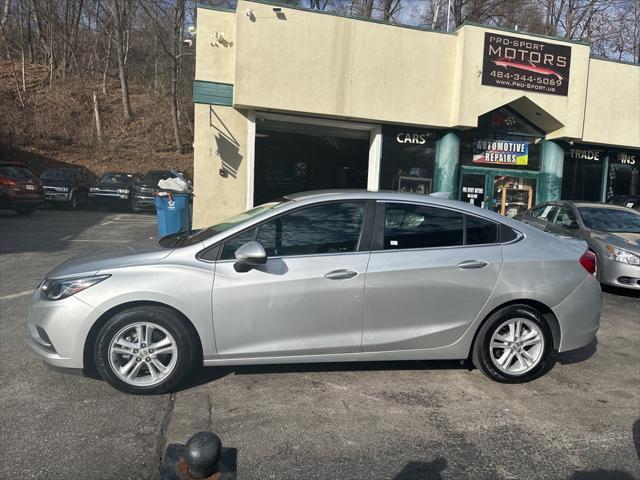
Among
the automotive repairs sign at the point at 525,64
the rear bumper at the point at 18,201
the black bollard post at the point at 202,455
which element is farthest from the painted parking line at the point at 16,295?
the automotive repairs sign at the point at 525,64

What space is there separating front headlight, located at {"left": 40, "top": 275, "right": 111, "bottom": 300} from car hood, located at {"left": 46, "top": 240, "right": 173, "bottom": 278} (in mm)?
49

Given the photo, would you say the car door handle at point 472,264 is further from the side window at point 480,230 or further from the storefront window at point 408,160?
the storefront window at point 408,160

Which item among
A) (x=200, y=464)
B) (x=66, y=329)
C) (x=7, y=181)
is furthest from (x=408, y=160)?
(x=200, y=464)

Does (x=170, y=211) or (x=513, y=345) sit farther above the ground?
(x=170, y=211)

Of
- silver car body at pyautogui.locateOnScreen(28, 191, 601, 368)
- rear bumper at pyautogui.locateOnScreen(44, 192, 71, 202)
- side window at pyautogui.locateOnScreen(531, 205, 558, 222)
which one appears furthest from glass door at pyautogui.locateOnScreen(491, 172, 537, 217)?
rear bumper at pyautogui.locateOnScreen(44, 192, 71, 202)

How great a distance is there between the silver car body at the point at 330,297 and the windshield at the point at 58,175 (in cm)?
1804

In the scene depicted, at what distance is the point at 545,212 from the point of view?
10.4 meters

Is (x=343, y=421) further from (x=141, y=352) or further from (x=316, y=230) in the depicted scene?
(x=141, y=352)

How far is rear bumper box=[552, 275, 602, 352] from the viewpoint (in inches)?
173

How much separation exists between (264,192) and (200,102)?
26.1 ft

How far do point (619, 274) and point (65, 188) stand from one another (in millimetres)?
18724

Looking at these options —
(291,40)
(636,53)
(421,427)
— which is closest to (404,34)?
(291,40)

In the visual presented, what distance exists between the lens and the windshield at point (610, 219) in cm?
883

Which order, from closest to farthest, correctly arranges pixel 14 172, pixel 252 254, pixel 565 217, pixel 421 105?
pixel 252 254 < pixel 565 217 < pixel 421 105 < pixel 14 172
